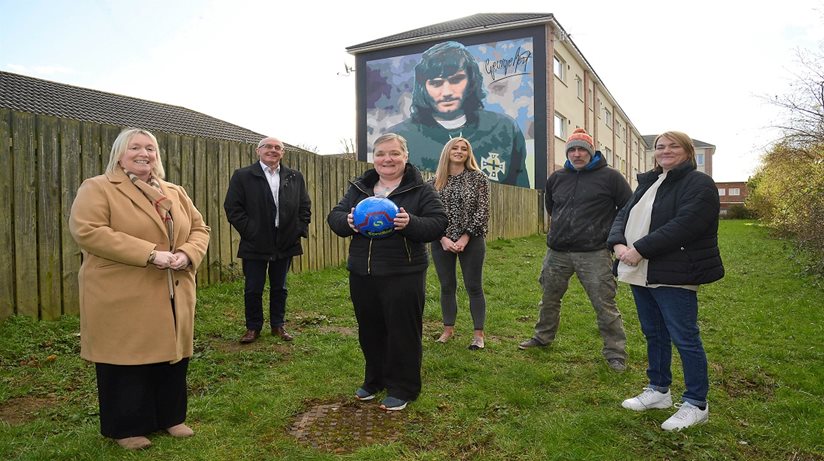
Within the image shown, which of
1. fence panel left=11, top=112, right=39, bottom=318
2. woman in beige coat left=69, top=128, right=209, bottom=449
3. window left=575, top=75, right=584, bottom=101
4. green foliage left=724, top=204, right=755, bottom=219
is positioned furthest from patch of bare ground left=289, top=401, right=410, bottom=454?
green foliage left=724, top=204, right=755, bottom=219

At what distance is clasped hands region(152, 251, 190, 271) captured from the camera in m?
3.17

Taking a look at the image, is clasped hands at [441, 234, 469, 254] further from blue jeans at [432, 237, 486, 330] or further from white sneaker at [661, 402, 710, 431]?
white sneaker at [661, 402, 710, 431]

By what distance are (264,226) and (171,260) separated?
249 cm

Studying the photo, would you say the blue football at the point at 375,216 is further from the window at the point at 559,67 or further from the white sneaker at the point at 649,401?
the window at the point at 559,67

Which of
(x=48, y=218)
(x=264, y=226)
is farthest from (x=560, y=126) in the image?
(x=48, y=218)

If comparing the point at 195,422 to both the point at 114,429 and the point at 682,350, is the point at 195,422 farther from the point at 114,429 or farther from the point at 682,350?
the point at 682,350

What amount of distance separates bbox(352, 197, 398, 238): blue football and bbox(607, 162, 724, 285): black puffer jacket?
166 cm

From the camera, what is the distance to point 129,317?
10.3ft

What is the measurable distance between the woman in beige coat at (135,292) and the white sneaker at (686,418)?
3072 mm

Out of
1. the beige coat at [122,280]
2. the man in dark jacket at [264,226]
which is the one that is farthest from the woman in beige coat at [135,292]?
the man in dark jacket at [264,226]

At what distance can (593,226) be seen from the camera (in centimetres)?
495
